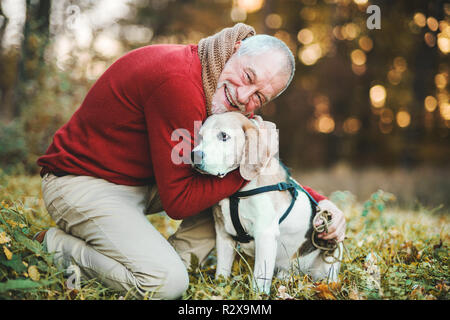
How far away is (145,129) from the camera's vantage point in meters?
2.67

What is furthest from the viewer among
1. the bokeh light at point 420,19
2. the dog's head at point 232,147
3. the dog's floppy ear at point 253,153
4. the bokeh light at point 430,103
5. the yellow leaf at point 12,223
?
the bokeh light at point 430,103

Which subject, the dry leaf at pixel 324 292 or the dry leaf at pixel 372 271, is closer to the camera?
the dry leaf at pixel 324 292

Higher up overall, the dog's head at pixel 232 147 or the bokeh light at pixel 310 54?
the bokeh light at pixel 310 54

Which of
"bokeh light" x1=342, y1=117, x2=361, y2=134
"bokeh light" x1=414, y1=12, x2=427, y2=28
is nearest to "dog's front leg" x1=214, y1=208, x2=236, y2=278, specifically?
"bokeh light" x1=414, y1=12, x2=427, y2=28

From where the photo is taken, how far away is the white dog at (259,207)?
2.53 metres

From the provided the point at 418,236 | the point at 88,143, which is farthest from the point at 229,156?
the point at 418,236

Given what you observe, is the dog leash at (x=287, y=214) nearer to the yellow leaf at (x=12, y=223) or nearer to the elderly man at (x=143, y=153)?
the elderly man at (x=143, y=153)

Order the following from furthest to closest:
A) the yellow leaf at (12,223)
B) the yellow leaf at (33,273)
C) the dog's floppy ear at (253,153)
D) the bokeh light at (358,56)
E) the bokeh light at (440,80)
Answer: the bokeh light at (358,56) → the bokeh light at (440,80) → the yellow leaf at (12,223) → the dog's floppy ear at (253,153) → the yellow leaf at (33,273)

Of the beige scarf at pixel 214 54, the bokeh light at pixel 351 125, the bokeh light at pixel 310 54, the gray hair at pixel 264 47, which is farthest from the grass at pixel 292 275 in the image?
the bokeh light at pixel 310 54

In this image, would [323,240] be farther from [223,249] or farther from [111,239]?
[111,239]

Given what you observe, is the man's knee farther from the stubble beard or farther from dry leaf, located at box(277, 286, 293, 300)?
the stubble beard

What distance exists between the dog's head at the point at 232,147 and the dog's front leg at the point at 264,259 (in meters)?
0.46
